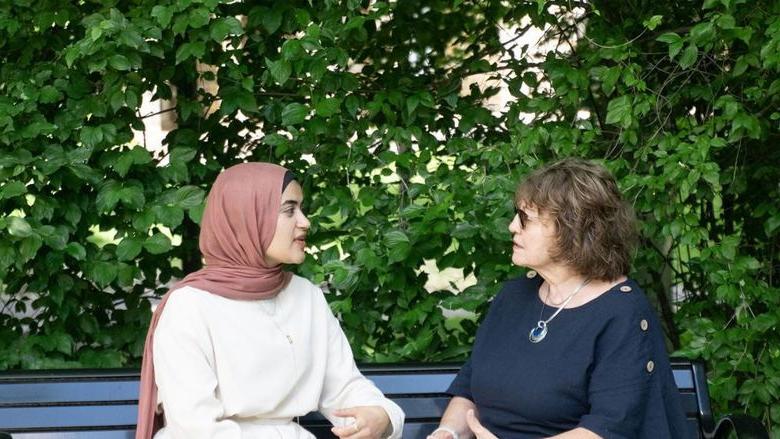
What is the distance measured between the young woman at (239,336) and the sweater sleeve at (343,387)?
0.37ft

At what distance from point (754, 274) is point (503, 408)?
6.51 ft

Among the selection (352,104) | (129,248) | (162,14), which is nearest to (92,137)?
(129,248)

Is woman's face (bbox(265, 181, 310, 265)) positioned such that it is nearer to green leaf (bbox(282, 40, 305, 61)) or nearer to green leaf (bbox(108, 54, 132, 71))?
green leaf (bbox(282, 40, 305, 61))

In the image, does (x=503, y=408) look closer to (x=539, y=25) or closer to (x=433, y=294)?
(x=433, y=294)

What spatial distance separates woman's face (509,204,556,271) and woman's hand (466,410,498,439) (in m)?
0.49

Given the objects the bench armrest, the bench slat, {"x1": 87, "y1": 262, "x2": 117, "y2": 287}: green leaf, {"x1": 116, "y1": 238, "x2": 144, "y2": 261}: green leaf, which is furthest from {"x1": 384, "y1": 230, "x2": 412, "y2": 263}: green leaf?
the bench armrest

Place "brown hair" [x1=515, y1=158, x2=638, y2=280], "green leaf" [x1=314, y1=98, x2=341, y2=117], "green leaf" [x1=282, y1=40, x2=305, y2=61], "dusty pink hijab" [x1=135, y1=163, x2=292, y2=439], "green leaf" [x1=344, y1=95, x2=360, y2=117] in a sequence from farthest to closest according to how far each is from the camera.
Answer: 1. "green leaf" [x1=344, y1=95, x2=360, y2=117]
2. "green leaf" [x1=314, y1=98, x2=341, y2=117]
3. "green leaf" [x1=282, y1=40, x2=305, y2=61]
4. "brown hair" [x1=515, y1=158, x2=638, y2=280]
5. "dusty pink hijab" [x1=135, y1=163, x2=292, y2=439]

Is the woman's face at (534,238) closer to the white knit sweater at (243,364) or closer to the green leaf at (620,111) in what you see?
the white knit sweater at (243,364)

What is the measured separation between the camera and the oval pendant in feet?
12.2

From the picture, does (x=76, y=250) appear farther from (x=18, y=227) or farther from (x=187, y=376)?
(x=187, y=376)

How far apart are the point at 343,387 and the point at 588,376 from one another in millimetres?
775

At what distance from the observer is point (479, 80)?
542 centimetres

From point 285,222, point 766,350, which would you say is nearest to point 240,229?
point 285,222

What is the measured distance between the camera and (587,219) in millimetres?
3689
